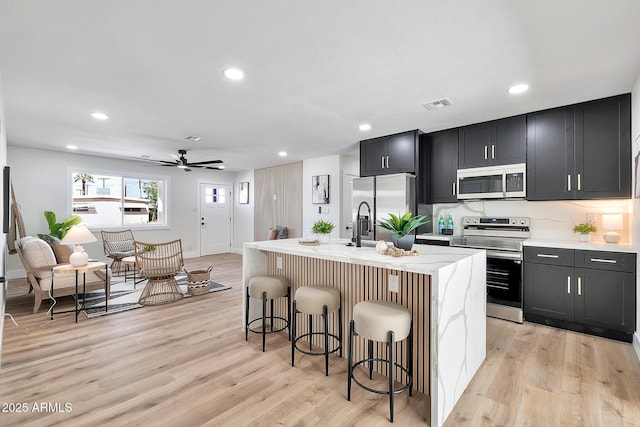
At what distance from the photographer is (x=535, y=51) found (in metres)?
2.21

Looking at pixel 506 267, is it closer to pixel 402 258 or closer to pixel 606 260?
pixel 606 260

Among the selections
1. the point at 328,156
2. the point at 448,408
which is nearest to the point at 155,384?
the point at 448,408

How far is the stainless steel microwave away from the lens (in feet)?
12.1

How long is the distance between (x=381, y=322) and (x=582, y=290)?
2.63 metres

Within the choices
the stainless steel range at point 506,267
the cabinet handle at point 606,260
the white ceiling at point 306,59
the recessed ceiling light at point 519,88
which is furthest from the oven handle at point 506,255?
the recessed ceiling light at point 519,88

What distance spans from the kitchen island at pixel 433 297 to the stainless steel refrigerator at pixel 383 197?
1706 millimetres

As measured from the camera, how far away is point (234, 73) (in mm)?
2576

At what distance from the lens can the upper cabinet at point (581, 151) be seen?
308 centimetres

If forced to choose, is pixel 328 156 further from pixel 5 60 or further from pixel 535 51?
pixel 5 60

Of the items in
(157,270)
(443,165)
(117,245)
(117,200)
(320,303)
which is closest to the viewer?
(320,303)

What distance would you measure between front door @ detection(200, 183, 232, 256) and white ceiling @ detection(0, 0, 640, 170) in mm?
4375

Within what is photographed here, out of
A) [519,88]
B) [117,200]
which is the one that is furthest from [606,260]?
[117,200]

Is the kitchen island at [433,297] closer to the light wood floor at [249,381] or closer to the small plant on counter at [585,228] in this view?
the light wood floor at [249,381]

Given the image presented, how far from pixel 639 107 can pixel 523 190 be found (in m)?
1.25
